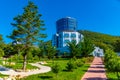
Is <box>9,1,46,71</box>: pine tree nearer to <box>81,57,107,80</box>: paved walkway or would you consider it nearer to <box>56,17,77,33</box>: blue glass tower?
<box>81,57,107,80</box>: paved walkway

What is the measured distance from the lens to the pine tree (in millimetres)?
35844

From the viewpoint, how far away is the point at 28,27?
36219mm

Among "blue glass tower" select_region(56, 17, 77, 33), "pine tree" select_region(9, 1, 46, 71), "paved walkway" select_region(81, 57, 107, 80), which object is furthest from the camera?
"blue glass tower" select_region(56, 17, 77, 33)

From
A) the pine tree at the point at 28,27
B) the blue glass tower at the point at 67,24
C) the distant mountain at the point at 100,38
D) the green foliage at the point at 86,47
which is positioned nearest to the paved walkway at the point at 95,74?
the pine tree at the point at 28,27

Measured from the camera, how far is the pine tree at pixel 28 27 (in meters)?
35.8

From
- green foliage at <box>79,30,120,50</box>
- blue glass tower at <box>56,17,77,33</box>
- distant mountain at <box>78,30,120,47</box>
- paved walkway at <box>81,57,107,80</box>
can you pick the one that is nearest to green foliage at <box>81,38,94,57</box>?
paved walkway at <box>81,57,107,80</box>

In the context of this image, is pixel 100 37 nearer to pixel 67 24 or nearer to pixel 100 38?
pixel 100 38

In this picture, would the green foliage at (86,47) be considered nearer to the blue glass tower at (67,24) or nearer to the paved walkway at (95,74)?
the paved walkway at (95,74)

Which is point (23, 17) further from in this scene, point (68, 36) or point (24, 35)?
point (68, 36)

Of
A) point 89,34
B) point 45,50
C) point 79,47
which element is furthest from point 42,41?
point 89,34

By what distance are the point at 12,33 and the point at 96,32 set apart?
148 m

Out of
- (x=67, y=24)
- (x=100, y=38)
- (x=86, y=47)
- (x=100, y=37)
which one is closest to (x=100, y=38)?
(x=100, y=38)

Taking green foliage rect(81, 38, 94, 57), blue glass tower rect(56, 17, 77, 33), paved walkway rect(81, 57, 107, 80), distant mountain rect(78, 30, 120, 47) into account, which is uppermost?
blue glass tower rect(56, 17, 77, 33)

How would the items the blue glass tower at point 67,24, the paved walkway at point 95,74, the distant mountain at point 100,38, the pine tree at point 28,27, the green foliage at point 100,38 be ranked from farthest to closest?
the blue glass tower at point 67,24
the green foliage at point 100,38
the distant mountain at point 100,38
the pine tree at point 28,27
the paved walkway at point 95,74
